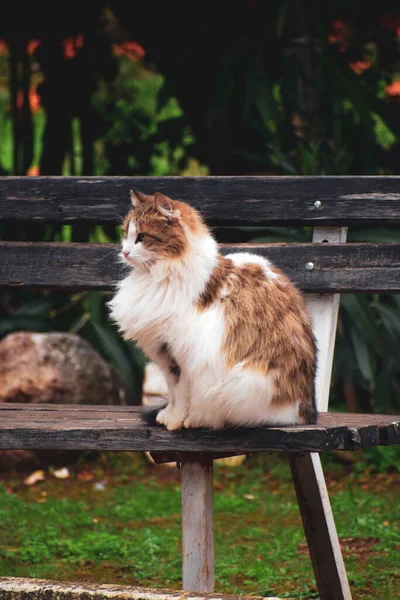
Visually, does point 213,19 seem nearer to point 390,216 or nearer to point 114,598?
point 390,216

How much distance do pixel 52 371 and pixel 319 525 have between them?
2.81m

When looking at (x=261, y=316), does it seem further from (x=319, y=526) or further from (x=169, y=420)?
(x=319, y=526)

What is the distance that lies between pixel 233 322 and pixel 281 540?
6.53 ft

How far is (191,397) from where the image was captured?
2.55m

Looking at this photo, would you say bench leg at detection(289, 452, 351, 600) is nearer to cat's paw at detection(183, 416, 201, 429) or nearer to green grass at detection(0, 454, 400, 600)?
green grass at detection(0, 454, 400, 600)

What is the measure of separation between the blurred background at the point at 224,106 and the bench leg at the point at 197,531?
246cm

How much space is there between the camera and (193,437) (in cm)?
246

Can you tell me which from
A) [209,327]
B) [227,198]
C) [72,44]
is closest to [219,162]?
[72,44]

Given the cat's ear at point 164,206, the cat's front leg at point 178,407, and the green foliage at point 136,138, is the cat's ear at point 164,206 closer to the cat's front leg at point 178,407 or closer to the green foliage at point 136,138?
the cat's front leg at point 178,407

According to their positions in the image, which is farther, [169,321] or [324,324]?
[324,324]

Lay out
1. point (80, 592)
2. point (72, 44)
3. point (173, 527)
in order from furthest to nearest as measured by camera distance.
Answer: point (72, 44)
point (173, 527)
point (80, 592)

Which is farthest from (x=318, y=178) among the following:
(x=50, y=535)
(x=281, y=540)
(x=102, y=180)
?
(x=50, y=535)

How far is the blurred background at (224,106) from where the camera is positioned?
5.42m

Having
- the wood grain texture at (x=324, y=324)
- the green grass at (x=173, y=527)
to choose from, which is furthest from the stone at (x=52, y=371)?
the wood grain texture at (x=324, y=324)
